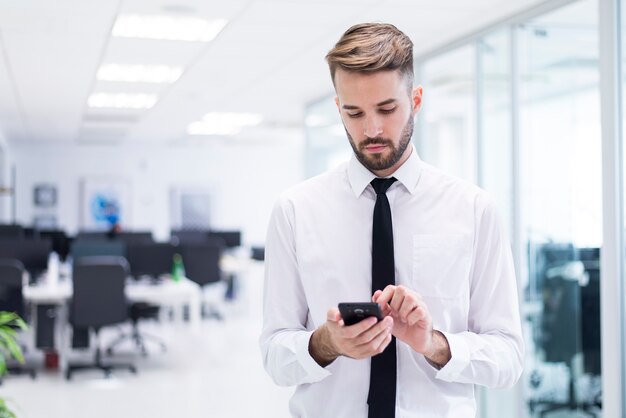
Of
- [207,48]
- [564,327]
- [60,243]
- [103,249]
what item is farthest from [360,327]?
[60,243]

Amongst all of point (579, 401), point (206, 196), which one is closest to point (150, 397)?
point (579, 401)

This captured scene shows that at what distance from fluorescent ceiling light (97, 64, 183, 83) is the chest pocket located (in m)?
5.76

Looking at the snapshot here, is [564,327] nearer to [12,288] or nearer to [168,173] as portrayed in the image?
[12,288]

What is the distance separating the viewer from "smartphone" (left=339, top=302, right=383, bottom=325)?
126 centimetres

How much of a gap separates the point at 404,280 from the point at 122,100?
815 centimetres

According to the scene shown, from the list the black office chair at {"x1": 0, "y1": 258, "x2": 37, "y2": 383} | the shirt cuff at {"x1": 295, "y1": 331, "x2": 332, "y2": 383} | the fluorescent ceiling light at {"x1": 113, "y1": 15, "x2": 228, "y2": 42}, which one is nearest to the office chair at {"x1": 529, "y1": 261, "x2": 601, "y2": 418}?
the fluorescent ceiling light at {"x1": 113, "y1": 15, "x2": 228, "y2": 42}

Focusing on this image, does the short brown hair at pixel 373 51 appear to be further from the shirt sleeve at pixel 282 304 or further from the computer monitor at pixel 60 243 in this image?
the computer monitor at pixel 60 243

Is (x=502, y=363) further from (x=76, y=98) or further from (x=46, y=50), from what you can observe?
(x=76, y=98)

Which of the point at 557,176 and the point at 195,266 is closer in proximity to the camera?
the point at 557,176

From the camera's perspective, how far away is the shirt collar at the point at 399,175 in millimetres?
1584

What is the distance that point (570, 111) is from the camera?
172 inches

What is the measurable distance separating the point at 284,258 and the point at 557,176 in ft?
10.9

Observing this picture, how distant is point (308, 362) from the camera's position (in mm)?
1431

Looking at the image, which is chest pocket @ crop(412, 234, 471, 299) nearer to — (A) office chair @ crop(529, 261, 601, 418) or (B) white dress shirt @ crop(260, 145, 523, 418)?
(B) white dress shirt @ crop(260, 145, 523, 418)
